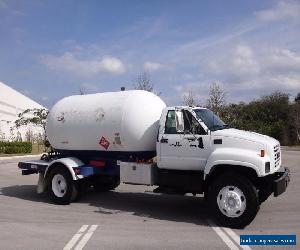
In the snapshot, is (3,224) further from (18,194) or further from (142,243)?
(18,194)

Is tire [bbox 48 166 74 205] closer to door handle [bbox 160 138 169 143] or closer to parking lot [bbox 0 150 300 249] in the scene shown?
parking lot [bbox 0 150 300 249]

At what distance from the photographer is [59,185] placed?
37.4 ft

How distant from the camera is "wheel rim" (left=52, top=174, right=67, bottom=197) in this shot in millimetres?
11270

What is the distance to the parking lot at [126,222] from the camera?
24.3 feet

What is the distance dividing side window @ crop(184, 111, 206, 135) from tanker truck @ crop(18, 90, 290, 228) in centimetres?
2

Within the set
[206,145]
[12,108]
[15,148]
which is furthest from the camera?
[12,108]

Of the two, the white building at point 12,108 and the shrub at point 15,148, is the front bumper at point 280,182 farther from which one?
the white building at point 12,108

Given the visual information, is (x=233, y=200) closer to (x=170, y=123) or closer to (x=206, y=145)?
(x=206, y=145)

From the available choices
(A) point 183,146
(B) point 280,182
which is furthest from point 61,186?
(B) point 280,182

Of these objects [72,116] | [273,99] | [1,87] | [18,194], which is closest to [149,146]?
[72,116]

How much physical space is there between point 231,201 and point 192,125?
5.96 ft

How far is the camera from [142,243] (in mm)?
7340

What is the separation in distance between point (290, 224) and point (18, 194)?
310 inches

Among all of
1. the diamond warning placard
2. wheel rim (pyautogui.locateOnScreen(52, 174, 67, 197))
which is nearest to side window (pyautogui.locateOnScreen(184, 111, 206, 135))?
the diamond warning placard
